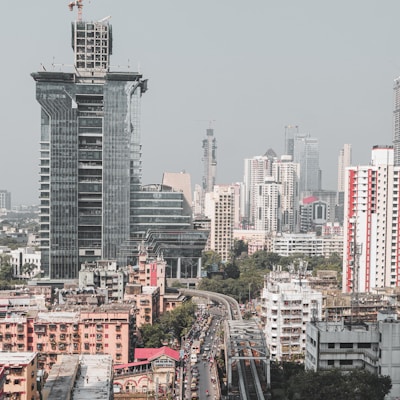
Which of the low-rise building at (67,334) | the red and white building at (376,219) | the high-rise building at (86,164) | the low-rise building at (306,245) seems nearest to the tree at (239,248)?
the low-rise building at (306,245)

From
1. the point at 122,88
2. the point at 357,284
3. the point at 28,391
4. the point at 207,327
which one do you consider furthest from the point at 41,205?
the point at 28,391

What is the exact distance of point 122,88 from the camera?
40969 millimetres

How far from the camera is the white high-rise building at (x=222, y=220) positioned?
2340 inches

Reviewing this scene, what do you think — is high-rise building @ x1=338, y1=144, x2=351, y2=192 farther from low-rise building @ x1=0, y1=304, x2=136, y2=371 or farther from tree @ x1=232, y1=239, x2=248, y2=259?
low-rise building @ x1=0, y1=304, x2=136, y2=371

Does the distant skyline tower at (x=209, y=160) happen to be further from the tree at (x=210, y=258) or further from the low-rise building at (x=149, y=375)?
the low-rise building at (x=149, y=375)

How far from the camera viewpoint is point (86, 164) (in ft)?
136

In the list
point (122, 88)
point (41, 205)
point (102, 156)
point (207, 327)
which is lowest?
point (207, 327)

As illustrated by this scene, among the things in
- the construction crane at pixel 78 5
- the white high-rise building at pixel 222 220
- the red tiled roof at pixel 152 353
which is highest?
the construction crane at pixel 78 5

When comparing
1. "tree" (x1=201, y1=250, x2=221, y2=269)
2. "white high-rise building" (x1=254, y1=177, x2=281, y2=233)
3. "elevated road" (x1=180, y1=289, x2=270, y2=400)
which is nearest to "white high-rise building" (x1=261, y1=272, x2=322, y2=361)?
"elevated road" (x1=180, y1=289, x2=270, y2=400)

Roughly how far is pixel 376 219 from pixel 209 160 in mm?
84659

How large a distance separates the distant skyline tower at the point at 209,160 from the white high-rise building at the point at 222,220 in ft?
158

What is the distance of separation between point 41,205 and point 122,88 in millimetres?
7701

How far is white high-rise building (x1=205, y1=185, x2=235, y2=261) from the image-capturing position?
59438 millimetres

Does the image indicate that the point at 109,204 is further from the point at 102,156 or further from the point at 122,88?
the point at 122,88
